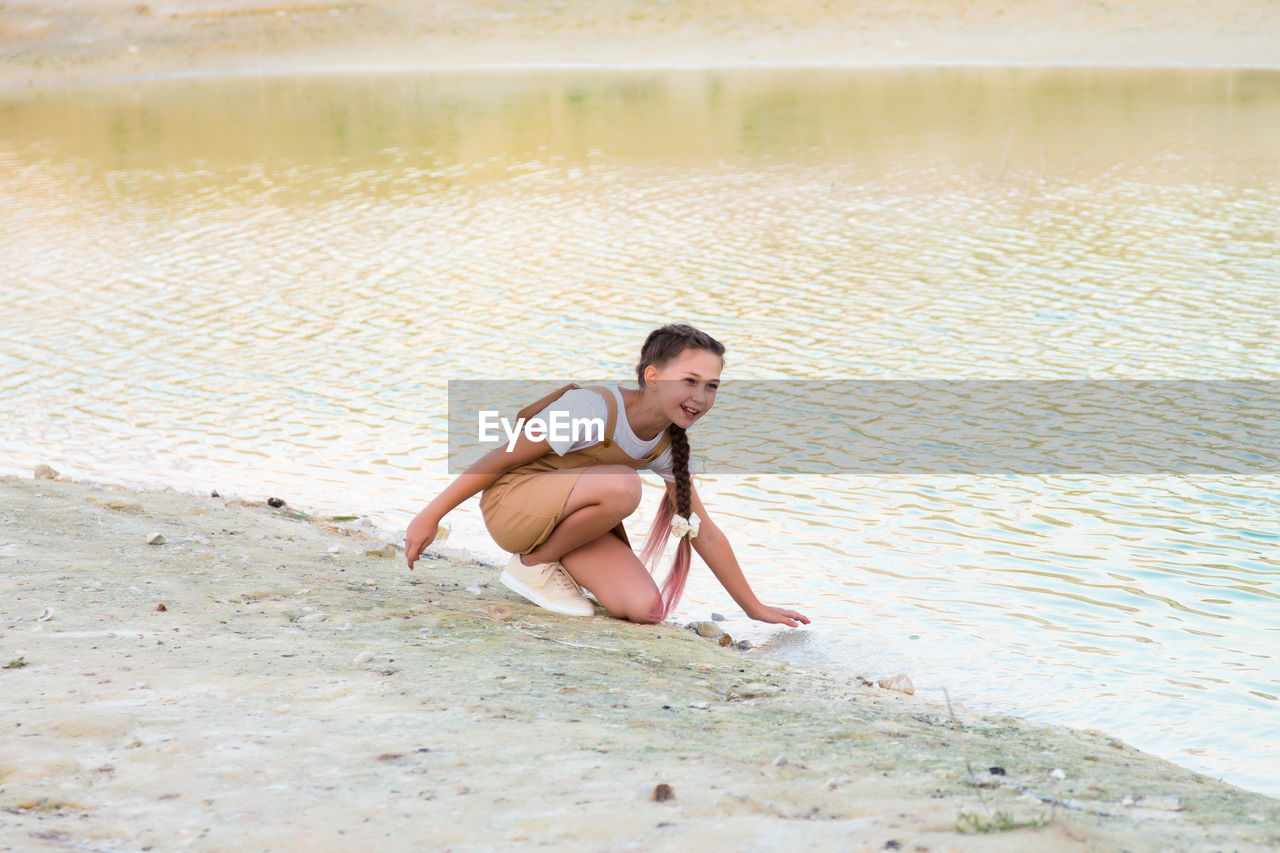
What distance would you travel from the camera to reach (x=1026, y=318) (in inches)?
447

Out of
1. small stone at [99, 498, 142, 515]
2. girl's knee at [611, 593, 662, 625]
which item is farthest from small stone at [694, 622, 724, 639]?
small stone at [99, 498, 142, 515]

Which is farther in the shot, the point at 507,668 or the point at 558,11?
the point at 558,11

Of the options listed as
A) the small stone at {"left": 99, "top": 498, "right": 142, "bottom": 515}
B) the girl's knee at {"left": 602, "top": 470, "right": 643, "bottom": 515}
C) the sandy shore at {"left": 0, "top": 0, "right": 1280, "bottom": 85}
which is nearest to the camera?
the girl's knee at {"left": 602, "top": 470, "right": 643, "bottom": 515}

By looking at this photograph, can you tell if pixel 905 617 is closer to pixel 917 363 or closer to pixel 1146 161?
pixel 917 363

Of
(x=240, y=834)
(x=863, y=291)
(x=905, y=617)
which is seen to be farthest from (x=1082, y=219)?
(x=240, y=834)

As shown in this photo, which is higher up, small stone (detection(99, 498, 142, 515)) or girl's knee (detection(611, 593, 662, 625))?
girl's knee (detection(611, 593, 662, 625))

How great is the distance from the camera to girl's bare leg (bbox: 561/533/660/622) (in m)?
5.09

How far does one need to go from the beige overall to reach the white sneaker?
0.15 metres

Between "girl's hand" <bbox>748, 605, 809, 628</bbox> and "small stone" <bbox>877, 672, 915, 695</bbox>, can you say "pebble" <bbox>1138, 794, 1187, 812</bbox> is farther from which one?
"girl's hand" <bbox>748, 605, 809, 628</bbox>

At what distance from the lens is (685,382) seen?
4711 millimetres

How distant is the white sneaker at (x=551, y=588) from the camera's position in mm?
5137

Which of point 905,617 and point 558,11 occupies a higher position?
point 558,11

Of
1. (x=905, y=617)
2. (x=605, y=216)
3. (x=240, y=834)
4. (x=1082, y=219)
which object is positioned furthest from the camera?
(x=605, y=216)

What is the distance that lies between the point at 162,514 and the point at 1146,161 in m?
16.7
